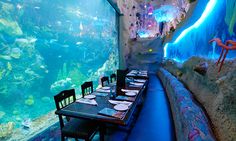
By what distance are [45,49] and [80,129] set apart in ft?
11.4

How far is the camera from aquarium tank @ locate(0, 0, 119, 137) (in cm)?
285

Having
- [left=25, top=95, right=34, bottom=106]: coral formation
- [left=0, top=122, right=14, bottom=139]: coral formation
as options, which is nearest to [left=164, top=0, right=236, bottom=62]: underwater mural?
[left=0, top=122, right=14, bottom=139]: coral formation

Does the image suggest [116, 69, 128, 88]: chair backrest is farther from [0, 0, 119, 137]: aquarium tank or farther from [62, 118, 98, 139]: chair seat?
[0, 0, 119, 137]: aquarium tank

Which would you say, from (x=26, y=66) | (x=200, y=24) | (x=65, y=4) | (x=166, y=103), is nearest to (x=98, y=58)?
(x=65, y=4)

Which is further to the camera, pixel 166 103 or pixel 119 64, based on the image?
pixel 119 64

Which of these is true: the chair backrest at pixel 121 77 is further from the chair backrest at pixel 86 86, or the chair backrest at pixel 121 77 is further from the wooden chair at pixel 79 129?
the wooden chair at pixel 79 129

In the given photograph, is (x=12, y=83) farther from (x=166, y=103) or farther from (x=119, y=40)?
(x=119, y=40)

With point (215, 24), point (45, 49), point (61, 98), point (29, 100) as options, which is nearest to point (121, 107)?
point (61, 98)

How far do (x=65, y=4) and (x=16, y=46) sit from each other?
2.65m

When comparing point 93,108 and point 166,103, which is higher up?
point 93,108

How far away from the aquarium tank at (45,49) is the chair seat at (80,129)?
1.96 metres

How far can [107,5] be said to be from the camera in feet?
20.8

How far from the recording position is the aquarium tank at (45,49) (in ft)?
9.34

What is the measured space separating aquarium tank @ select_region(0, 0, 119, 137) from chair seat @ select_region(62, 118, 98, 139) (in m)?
1.96
